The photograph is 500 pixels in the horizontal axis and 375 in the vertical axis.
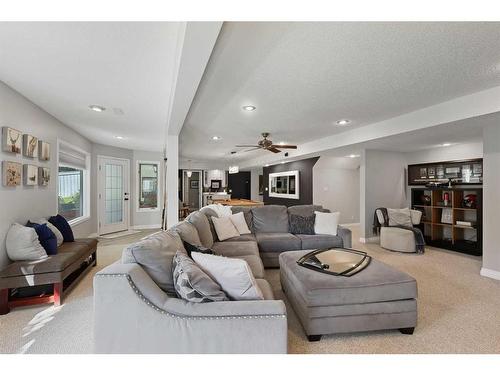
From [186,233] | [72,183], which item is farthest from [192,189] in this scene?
[186,233]

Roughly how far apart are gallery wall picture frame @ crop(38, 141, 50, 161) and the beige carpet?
1828mm

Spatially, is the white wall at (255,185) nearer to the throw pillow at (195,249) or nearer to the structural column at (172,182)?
the structural column at (172,182)

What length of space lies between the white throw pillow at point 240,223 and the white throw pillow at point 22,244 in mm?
2485

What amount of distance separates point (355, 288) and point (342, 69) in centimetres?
195

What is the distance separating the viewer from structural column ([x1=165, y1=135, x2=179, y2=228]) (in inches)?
155

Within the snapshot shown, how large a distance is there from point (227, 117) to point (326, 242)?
100 inches

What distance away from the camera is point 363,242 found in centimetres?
534

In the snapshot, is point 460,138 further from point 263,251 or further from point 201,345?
point 201,345

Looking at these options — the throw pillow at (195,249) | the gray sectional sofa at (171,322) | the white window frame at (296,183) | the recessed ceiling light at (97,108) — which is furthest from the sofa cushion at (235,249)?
the white window frame at (296,183)

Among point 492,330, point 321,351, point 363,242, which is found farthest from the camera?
point 363,242

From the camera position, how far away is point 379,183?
551cm

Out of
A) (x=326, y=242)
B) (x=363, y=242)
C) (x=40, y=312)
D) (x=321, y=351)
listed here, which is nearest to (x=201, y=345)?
(x=321, y=351)

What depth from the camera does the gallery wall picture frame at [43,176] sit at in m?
3.24

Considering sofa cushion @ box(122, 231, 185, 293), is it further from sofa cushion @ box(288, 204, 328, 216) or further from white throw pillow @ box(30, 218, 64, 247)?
sofa cushion @ box(288, 204, 328, 216)
